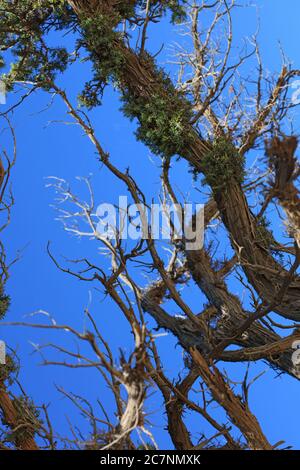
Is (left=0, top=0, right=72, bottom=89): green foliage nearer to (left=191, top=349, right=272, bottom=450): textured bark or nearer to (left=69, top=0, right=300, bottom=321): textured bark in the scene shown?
(left=69, top=0, right=300, bottom=321): textured bark

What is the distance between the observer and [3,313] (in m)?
5.64

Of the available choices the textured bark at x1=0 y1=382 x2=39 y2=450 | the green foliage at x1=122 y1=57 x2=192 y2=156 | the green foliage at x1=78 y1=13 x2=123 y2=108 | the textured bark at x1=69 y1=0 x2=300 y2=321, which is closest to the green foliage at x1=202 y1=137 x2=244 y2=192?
the textured bark at x1=69 y1=0 x2=300 y2=321

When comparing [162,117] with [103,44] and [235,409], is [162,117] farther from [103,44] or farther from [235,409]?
[235,409]

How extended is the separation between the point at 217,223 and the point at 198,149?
166 cm

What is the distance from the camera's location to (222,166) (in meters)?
6.07

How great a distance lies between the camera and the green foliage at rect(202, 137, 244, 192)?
6.09 metres

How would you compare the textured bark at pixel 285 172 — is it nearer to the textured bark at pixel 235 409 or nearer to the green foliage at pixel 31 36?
the textured bark at pixel 235 409

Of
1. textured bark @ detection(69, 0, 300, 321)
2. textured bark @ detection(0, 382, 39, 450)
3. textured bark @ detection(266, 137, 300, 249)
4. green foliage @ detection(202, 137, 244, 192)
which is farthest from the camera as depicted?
textured bark @ detection(69, 0, 300, 321)

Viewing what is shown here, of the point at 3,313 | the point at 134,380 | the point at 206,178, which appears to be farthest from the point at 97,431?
the point at 206,178

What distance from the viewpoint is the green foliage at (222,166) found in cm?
609

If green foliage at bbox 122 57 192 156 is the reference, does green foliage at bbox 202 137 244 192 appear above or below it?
below

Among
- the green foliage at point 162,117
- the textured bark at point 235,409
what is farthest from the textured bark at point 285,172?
the green foliage at point 162,117

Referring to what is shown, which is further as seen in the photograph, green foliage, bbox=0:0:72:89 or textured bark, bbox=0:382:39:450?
green foliage, bbox=0:0:72:89
